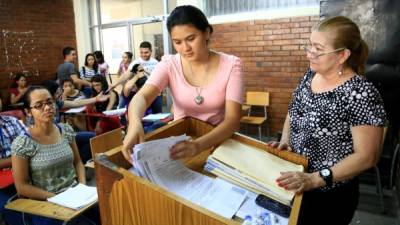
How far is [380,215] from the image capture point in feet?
9.17

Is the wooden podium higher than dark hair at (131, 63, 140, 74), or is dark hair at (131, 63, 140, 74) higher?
dark hair at (131, 63, 140, 74)

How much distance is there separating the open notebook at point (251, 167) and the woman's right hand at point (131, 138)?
0.74 feet

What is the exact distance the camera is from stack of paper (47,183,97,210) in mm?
1642

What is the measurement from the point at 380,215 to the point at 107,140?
8.09 ft

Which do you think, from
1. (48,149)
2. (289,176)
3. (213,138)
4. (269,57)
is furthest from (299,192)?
(269,57)

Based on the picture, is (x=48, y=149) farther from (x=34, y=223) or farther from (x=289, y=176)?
(x=289, y=176)

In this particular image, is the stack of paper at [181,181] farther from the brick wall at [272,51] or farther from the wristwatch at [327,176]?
the brick wall at [272,51]

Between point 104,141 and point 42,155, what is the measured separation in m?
0.39

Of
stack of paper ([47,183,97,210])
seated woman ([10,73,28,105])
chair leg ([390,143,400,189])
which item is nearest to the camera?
stack of paper ([47,183,97,210])

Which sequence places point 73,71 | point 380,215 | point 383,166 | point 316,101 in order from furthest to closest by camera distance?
point 73,71
point 383,166
point 380,215
point 316,101

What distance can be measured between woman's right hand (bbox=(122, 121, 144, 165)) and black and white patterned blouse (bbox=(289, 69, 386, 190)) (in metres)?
0.62

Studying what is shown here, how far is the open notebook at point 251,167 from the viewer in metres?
0.87

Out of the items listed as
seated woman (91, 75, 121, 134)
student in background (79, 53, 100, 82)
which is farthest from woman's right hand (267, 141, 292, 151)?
student in background (79, 53, 100, 82)

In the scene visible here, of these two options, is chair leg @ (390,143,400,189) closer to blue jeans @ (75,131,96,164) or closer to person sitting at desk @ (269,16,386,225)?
person sitting at desk @ (269,16,386,225)
